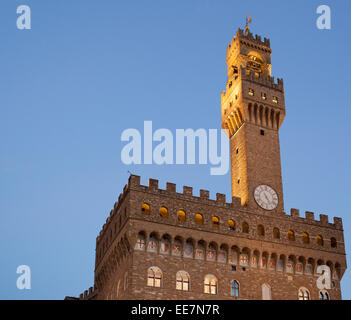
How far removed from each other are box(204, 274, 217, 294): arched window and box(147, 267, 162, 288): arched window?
414cm

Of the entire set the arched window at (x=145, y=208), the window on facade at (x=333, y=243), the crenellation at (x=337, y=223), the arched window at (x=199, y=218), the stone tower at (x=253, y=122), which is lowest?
the window on facade at (x=333, y=243)

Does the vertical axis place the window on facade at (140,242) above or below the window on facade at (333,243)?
below

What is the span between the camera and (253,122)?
2222 inches

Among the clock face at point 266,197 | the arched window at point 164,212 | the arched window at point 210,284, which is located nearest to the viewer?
the arched window at point 210,284

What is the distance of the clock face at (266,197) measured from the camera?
52125 millimetres

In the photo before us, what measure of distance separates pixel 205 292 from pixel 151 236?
21.2ft

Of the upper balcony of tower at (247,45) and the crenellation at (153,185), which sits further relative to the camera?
the upper balcony of tower at (247,45)

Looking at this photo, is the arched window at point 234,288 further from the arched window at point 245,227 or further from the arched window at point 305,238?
the arched window at point 305,238

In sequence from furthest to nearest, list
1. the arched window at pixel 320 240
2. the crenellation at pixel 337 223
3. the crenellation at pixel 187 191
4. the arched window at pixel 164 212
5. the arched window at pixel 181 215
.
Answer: the crenellation at pixel 337 223 → the arched window at pixel 320 240 → the crenellation at pixel 187 191 → the arched window at pixel 181 215 → the arched window at pixel 164 212

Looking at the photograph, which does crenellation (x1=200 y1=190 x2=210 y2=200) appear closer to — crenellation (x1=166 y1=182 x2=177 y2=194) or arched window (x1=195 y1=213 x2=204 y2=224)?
arched window (x1=195 y1=213 x2=204 y2=224)

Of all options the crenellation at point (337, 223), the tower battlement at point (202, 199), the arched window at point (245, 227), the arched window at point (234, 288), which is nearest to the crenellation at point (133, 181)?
the tower battlement at point (202, 199)

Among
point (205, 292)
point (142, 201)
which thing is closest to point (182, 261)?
point (205, 292)
